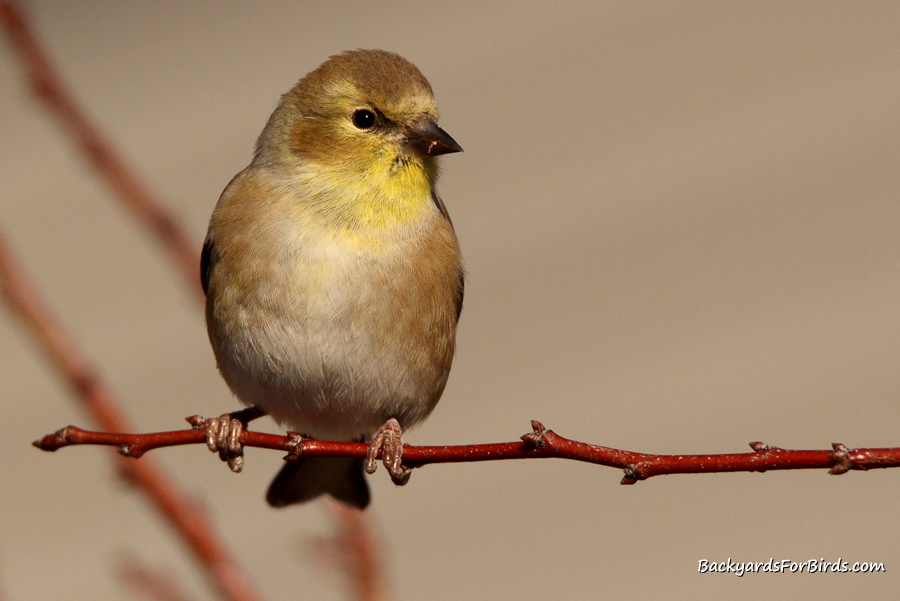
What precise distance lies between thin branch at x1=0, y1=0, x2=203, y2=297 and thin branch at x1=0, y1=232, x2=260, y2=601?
0.43 m

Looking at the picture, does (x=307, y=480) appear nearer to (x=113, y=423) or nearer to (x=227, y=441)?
(x=227, y=441)

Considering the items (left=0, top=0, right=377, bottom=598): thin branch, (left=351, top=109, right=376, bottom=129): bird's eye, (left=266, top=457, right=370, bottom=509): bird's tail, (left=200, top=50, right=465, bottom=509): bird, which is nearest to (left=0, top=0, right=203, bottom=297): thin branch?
(left=0, top=0, right=377, bottom=598): thin branch

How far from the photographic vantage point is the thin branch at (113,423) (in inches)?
93.1

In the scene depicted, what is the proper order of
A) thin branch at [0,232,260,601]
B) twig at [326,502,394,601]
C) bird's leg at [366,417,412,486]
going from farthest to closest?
1. bird's leg at [366,417,412,486]
2. twig at [326,502,394,601]
3. thin branch at [0,232,260,601]

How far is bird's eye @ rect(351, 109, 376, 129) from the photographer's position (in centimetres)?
342

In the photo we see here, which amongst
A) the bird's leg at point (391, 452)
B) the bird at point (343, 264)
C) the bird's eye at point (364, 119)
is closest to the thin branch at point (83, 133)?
the bird's leg at point (391, 452)

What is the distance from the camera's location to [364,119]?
343 centimetres

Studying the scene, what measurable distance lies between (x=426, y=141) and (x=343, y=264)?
20.2 inches

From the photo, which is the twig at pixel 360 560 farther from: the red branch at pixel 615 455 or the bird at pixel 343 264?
the red branch at pixel 615 455

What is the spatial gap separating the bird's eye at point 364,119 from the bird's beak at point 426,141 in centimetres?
14

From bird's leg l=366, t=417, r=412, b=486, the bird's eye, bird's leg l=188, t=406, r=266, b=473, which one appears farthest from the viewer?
the bird's eye

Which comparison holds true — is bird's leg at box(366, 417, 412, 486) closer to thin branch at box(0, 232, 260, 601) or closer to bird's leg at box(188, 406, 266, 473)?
bird's leg at box(188, 406, 266, 473)

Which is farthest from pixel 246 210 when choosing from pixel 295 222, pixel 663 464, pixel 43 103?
pixel 663 464

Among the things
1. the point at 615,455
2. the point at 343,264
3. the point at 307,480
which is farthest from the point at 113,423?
the point at 307,480
